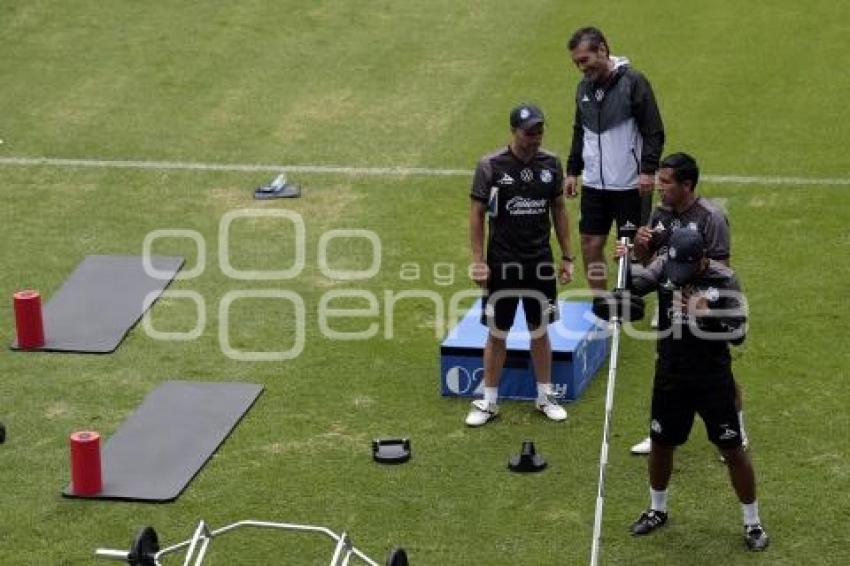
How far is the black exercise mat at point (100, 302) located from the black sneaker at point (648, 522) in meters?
4.58

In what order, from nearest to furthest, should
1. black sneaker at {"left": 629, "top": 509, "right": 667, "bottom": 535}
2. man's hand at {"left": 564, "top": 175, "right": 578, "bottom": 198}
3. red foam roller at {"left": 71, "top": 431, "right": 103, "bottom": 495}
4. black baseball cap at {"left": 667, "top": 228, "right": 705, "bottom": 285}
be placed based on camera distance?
black baseball cap at {"left": 667, "top": 228, "right": 705, "bottom": 285} → black sneaker at {"left": 629, "top": 509, "right": 667, "bottom": 535} → red foam roller at {"left": 71, "top": 431, "right": 103, "bottom": 495} → man's hand at {"left": 564, "top": 175, "right": 578, "bottom": 198}

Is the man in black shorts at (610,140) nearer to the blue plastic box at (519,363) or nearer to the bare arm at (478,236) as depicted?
the blue plastic box at (519,363)

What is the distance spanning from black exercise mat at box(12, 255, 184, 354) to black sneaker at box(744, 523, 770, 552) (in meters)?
5.19

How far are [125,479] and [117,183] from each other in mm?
5930

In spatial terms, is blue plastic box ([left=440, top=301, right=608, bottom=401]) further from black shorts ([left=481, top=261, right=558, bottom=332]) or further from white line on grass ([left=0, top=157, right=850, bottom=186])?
white line on grass ([left=0, top=157, right=850, bottom=186])

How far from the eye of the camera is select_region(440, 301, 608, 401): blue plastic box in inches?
481

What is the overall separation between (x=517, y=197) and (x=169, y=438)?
2.76m

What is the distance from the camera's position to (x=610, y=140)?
41.4ft

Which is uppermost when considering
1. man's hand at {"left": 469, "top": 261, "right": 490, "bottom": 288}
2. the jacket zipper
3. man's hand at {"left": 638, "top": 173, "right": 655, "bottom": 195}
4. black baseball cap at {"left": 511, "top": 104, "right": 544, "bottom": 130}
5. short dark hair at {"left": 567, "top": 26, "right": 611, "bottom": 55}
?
short dark hair at {"left": 567, "top": 26, "right": 611, "bottom": 55}

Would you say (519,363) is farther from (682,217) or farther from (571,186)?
(682,217)

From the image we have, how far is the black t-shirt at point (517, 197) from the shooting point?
1174 centimetres

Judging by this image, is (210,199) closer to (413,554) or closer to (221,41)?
(221,41)

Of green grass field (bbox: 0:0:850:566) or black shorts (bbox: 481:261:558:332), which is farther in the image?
black shorts (bbox: 481:261:558:332)

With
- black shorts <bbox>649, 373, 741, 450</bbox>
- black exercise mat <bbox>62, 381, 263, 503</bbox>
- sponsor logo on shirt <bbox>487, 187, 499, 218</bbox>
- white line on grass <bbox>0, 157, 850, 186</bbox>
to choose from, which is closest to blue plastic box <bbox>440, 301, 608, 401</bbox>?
sponsor logo on shirt <bbox>487, 187, 499, 218</bbox>
